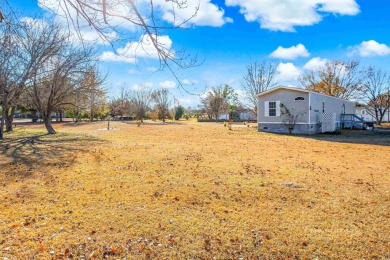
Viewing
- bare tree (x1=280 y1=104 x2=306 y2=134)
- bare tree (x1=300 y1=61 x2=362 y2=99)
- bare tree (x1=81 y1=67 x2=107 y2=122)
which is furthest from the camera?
bare tree (x1=300 y1=61 x2=362 y2=99)

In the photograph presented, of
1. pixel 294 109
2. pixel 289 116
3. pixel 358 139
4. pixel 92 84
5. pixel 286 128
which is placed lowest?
pixel 358 139

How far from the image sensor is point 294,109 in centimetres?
1909

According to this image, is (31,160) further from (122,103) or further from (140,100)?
(122,103)

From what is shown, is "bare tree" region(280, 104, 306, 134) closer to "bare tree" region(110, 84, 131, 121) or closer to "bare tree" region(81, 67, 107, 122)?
"bare tree" region(81, 67, 107, 122)

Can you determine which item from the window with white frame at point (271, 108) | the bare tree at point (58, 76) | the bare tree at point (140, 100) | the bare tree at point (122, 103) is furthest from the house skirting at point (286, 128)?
the bare tree at point (122, 103)

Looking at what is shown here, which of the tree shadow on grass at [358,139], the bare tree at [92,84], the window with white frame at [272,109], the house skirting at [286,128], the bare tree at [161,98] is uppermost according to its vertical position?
the bare tree at [161,98]

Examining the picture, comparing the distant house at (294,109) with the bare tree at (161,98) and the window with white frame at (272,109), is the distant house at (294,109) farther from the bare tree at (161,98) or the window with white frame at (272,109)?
the bare tree at (161,98)

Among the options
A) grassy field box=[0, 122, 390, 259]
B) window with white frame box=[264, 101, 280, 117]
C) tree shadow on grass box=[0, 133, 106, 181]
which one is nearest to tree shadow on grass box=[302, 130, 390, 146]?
window with white frame box=[264, 101, 280, 117]

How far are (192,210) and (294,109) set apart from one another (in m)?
17.0

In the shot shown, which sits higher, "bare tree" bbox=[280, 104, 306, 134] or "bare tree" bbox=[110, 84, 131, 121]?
"bare tree" bbox=[110, 84, 131, 121]

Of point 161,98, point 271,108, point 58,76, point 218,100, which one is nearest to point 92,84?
point 58,76

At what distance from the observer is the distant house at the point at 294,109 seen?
1873 centimetres

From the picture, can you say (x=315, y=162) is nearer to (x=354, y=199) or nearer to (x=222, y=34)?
(x=354, y=199)

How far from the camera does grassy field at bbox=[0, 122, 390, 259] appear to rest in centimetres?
298
